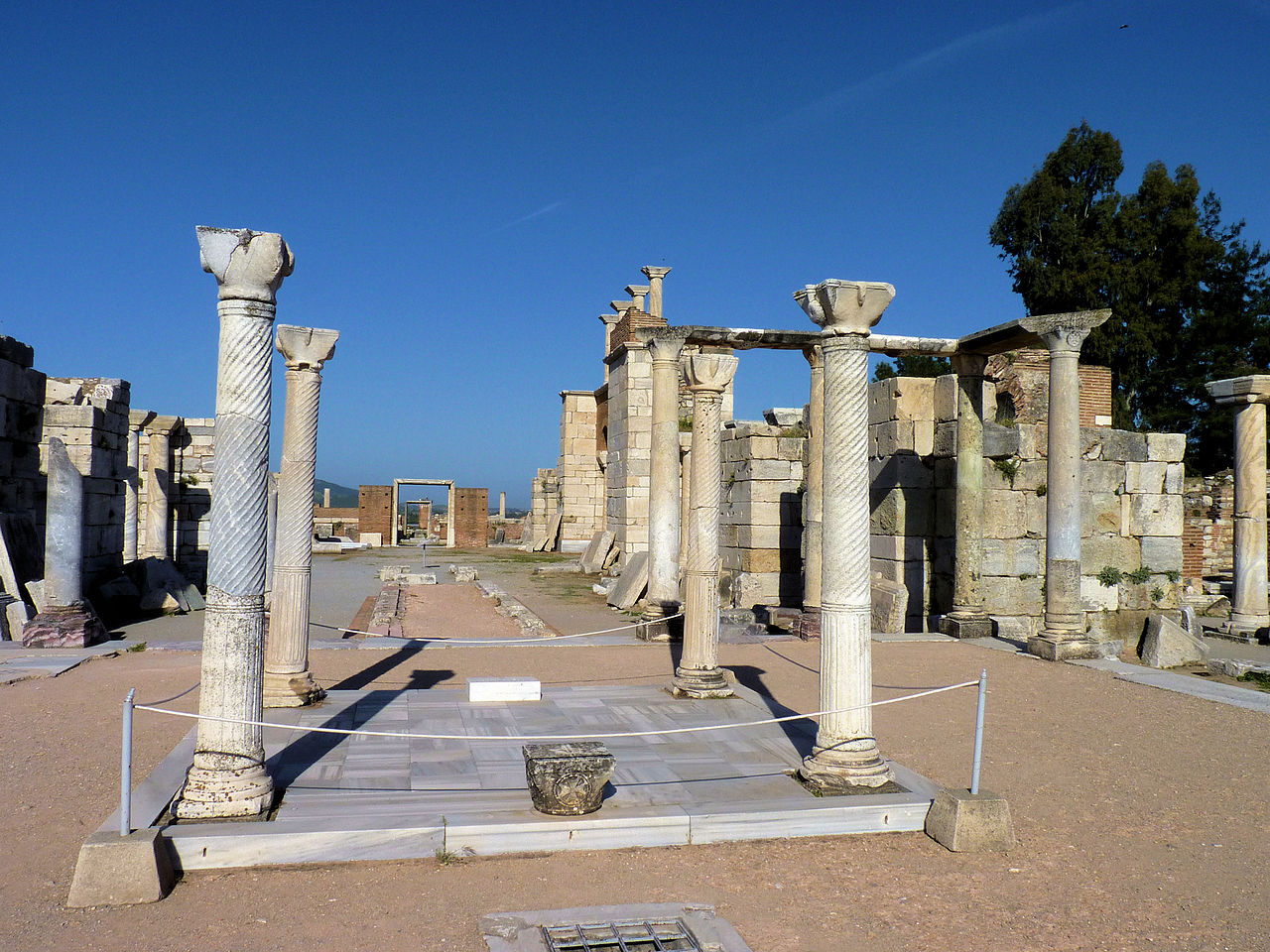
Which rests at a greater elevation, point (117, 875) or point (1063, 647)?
point (1063, 647)

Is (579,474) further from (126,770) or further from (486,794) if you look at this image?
(126,770)

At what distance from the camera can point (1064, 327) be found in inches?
446

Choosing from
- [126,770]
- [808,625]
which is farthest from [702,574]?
[126,770]

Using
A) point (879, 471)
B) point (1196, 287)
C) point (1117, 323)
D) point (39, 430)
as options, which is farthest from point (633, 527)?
point (1196, 287)

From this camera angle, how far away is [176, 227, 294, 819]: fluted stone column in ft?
16.6

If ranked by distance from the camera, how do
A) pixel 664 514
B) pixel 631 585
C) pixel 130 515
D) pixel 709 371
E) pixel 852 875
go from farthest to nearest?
pixel 130 515 < pixel 631 585 < pixel 664 514 < pixel 709 371 < pixel 852 875

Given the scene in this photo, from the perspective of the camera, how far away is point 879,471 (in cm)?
1443

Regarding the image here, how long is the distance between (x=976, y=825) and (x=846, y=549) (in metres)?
1.78

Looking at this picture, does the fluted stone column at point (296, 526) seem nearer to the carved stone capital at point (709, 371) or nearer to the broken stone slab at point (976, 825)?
the carved stone capital at point (709, 371)

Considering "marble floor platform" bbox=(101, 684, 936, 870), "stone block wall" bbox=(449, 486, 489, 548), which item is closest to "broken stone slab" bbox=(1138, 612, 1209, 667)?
"marble floor platform" bbox=(101, 684, 936, 870)

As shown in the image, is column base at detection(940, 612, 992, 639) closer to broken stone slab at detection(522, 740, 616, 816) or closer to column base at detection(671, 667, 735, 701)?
column base at detection(671, 667, 735, 701)

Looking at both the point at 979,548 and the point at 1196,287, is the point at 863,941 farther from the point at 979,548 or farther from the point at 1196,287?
the point at 1196,287

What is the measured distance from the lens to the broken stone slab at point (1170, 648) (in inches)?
451

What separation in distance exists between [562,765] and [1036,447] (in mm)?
11167
